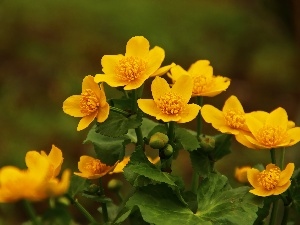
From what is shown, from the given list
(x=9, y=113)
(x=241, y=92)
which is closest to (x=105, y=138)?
(x=9, y=113)

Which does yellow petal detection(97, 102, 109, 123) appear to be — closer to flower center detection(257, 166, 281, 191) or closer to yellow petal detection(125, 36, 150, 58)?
yellow petal detection(125, 36, 150, 58)

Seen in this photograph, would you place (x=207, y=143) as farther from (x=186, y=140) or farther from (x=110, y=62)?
(x=110, y=62)

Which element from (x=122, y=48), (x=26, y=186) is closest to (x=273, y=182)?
(x=26, y=186)

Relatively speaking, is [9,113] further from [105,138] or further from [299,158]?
[105,138]

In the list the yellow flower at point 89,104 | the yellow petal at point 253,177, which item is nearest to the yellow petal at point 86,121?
the yellow flower at point 89,104

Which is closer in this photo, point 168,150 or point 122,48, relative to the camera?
point 168,150

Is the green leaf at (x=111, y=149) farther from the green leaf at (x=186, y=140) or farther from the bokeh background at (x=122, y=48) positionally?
the bokeh background at (x=122, y=48)

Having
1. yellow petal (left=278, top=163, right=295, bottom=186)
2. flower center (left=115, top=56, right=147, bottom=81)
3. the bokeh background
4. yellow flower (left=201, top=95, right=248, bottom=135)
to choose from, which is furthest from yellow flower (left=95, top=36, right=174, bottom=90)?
the bokeh background
